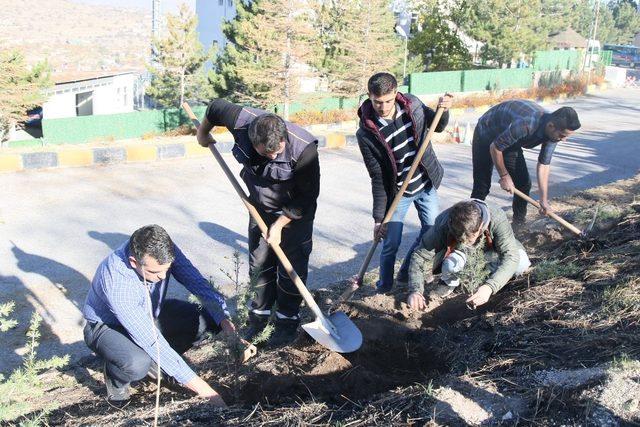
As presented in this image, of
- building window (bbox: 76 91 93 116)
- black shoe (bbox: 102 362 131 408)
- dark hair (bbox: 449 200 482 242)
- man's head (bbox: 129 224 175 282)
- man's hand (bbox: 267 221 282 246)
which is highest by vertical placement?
dark hair (bbox: 449 200 482 242)

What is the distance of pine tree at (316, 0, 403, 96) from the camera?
17859mm

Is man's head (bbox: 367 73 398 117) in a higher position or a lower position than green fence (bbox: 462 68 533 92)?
higher

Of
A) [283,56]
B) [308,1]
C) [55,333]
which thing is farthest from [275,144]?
[308,1]

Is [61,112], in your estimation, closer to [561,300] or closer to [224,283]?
[224,283]

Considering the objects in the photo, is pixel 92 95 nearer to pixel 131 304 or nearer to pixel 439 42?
pixel 439 42

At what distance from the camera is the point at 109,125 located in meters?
13.8

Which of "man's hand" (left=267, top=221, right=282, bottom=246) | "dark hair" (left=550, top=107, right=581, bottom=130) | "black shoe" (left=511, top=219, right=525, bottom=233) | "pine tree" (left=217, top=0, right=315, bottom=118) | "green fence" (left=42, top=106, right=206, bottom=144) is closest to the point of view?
"man's hand" (left=267, top=221, right=282, bottom=246)

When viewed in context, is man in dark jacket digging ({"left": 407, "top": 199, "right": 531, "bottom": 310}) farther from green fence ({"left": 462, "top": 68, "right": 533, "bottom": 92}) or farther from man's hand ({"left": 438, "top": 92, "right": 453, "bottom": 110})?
green fence ({"left": 462, "top": 68, "right": 533, "bottom": 92})

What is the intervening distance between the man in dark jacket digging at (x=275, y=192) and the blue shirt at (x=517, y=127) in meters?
2.14

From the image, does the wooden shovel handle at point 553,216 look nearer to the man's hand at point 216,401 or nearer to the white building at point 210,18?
the man's hand at point 216,401

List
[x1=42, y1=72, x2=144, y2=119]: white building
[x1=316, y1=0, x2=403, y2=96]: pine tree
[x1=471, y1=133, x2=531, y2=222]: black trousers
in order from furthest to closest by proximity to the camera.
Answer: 1. [x1=42, y1=72, x2=144, y2=119]: white building
2. [x1=316, y1=0, x2=403, y2=96]: pine tree
3. [x1=471, y1=133, x2=531, y2=222]: black trousers

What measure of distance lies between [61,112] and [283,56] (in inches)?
340

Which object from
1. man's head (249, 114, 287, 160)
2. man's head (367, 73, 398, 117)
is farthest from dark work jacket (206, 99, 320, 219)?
man's head (367, 73, 398, 117)

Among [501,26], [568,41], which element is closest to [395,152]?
[501,26]
